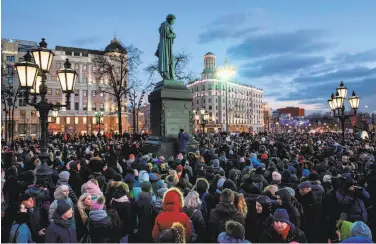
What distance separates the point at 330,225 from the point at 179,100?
12.3 m

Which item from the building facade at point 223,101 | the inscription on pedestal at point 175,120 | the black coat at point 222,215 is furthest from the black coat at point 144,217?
the building facade at point 223,101

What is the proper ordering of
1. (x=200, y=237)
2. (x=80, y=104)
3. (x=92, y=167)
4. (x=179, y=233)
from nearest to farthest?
(x=179, y=233) < (x=200, y=237) < (x=92, y=167) < (x=80, y=104)

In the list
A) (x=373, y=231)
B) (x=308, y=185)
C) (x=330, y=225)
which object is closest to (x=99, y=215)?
(x=308, y=185)

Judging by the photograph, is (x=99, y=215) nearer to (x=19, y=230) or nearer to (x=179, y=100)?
(x=19, y=230)

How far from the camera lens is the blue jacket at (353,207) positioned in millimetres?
5852

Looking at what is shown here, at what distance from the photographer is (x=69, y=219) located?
4949 millimetres

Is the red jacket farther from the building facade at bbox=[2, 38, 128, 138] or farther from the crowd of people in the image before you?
the building facade at bbox=[2, 38, 128, 138]

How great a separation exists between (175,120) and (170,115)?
0.41 meters

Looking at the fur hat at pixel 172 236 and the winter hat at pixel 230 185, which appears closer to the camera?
the fur hat at pixel 172 236

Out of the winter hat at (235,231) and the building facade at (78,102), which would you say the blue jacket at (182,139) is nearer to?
the winter hat at (235,231)

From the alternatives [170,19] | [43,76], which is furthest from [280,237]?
[170,19]

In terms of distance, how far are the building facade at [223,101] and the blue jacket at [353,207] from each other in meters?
112

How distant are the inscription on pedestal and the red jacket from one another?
496 inches

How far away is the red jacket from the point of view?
4801mm
